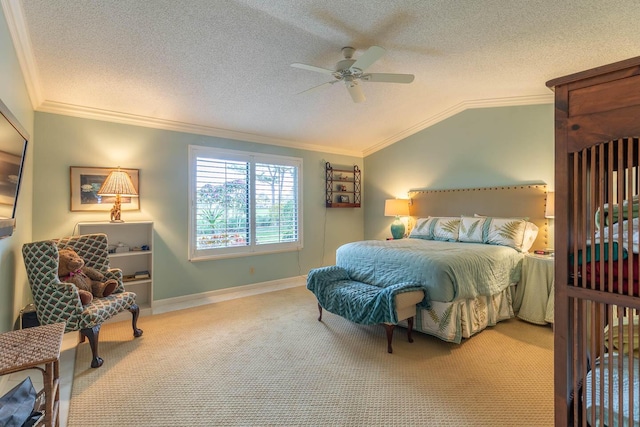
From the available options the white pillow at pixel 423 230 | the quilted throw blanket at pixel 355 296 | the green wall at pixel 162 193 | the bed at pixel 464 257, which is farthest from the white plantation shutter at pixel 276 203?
the white pillow at pixel 423 230

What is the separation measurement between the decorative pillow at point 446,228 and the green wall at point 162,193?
1.95m

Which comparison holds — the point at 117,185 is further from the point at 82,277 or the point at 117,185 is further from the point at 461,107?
the point at 461,107

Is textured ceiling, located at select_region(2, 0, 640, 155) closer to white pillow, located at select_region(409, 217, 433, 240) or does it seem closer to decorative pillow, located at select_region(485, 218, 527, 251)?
decorative pillow, located at select_region(485, 218, 527, 251)

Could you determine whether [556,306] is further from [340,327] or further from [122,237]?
[122,237]

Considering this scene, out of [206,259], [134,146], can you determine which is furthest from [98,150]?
[206,259]

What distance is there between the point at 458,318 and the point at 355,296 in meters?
0.96

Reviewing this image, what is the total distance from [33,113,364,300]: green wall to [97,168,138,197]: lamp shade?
405 mm

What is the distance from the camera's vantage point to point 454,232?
417 cm

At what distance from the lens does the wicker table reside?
1.29 m

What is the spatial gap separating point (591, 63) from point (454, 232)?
89.4 inches

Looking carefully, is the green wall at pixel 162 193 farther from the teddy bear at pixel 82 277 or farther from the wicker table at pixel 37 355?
the wicker table at pixel 37 355

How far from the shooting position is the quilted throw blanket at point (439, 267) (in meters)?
2.70

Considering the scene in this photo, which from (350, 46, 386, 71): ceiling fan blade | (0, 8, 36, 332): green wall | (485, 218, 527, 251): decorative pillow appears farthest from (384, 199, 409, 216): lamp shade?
(0, 8, 36, 332): green wall

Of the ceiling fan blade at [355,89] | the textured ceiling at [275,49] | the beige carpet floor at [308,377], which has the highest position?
the textured ceiling at [275,49]
